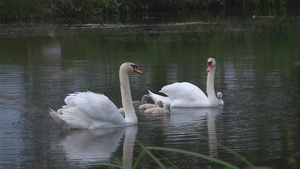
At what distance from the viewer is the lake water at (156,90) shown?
343 inches

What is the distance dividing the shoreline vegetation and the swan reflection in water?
2541cm

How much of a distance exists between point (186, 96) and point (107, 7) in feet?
98.5

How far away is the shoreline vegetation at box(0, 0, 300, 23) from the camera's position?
35406 mm

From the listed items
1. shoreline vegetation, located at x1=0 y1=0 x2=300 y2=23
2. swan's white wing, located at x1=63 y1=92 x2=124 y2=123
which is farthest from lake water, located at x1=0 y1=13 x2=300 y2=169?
shoreline vegetation, located at x1=0 y1=0 x2=300 y2=23

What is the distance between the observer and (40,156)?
28.7 ft

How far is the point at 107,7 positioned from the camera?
41969mm

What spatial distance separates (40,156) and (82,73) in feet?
24.9

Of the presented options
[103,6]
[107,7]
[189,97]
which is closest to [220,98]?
[189,97]

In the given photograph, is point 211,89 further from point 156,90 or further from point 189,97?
point 156,90

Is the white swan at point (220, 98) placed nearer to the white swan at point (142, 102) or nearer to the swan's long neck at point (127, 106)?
the white swan at point (142, 102)

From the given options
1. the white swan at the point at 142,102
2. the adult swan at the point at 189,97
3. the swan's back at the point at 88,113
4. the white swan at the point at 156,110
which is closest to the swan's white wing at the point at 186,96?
the adult swan at the point at 189,97

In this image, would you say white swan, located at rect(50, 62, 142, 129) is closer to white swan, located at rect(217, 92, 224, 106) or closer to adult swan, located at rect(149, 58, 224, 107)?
adult swan, located at rect(149, 58, 224, 107)

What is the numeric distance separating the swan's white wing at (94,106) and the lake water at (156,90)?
0.25 meters

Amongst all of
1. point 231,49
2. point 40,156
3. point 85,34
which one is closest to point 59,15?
point 85,34
